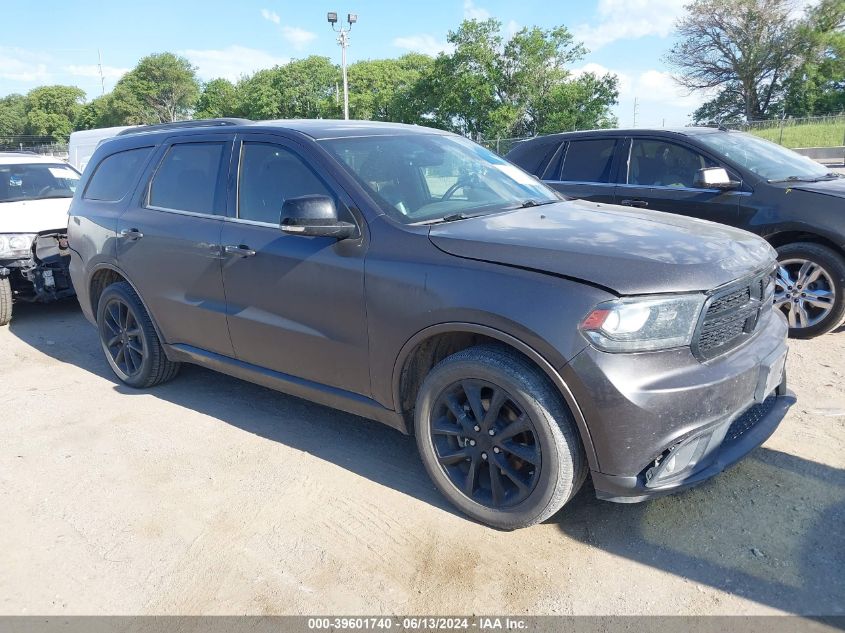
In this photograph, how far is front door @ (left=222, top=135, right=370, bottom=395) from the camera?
326 centimetres

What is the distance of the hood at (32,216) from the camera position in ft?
22.0

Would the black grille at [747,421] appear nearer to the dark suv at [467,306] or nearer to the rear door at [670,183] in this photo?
the dark suv at [467,306]

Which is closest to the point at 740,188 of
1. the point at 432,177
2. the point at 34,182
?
the point at 432,177

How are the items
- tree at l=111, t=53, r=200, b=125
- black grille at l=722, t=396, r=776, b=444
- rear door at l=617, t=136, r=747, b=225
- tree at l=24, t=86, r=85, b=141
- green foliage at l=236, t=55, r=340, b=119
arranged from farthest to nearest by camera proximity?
tree at l=24, t=86, r=85, b=141 < tree at l=111, t=53, r=200, b=125 < green foliage at l=236, t=55, r=340, b=119 < rear door at l=617, t=136, r=747, b=225 < black grille at l=722, t=396, r=776, b=444

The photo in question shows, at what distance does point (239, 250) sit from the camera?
3729mm

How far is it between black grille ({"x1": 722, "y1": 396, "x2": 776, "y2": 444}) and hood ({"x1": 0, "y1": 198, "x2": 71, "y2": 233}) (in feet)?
22.3


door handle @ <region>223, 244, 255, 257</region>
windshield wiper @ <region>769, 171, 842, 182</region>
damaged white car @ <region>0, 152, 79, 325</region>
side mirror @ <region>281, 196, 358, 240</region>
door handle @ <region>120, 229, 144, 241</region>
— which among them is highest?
side mirror @ <region>281, 196, 358, 240</region>

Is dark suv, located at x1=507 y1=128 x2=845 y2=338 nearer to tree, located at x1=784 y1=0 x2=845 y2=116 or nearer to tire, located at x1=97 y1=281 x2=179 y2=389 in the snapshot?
tire, located at x1=97 y1=281 x2=179 y2=389

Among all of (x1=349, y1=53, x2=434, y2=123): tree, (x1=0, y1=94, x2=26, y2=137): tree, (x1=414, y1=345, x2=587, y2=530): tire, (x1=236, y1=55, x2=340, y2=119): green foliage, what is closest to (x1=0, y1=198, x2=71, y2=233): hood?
(x1=414, y1=345, x2=587, y2=530): tire

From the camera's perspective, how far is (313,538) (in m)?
2.99

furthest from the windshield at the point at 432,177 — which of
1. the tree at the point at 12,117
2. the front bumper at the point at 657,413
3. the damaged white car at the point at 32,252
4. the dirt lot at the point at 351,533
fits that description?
the tree at the point at 12,117

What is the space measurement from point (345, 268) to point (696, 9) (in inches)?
2090

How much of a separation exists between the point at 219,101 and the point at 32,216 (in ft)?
Result: 224

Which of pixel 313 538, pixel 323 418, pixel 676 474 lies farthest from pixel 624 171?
pixel 313 538
